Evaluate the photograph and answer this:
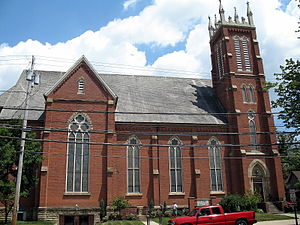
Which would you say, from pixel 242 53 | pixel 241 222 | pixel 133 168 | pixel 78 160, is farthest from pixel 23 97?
pixel 242 53

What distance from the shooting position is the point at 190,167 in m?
29.7

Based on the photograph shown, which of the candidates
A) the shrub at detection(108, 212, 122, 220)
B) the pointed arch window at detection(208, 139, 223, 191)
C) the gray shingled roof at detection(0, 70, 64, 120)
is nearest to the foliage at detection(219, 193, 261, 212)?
the pointed arch window at detection(208, 139, 223, 191)

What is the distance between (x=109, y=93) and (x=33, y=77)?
33.7 feet

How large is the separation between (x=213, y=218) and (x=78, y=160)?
14.8 m

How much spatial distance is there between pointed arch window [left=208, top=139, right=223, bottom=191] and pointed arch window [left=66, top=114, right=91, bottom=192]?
41.8 feet

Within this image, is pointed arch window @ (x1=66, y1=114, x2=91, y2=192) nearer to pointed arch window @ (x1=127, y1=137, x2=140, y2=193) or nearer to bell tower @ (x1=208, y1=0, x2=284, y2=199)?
pointed arch window @ (x1=127, y1=137, x2=140, y2=193)

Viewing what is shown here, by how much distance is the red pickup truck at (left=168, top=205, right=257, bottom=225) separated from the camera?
628 inches

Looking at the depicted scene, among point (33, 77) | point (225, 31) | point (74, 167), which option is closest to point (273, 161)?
point (225, 31)

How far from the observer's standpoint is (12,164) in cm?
2216

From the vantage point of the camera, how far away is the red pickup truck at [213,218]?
16.0m

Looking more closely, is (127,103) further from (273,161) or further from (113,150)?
(273,161)

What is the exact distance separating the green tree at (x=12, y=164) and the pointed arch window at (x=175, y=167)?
505 inches

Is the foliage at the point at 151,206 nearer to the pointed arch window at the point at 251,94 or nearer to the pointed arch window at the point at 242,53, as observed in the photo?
the pointed arch window at the point at 251,94

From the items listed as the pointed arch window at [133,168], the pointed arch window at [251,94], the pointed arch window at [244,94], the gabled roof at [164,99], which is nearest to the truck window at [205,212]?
the pointed arch window at [133,168]
